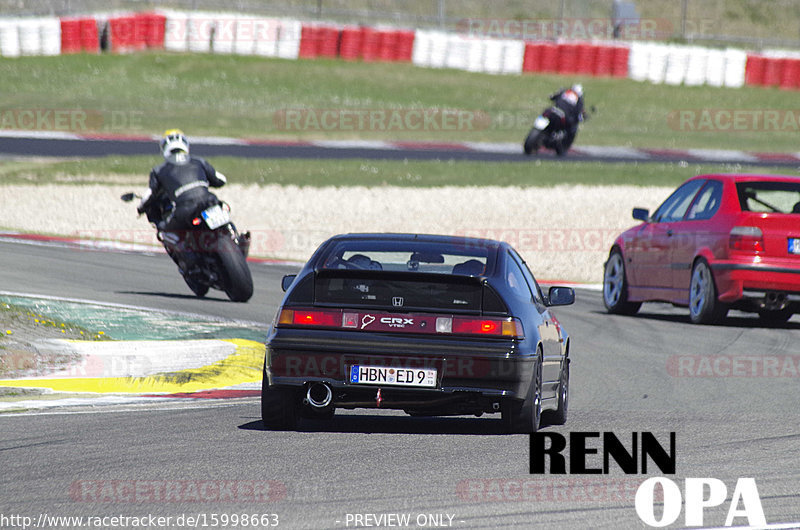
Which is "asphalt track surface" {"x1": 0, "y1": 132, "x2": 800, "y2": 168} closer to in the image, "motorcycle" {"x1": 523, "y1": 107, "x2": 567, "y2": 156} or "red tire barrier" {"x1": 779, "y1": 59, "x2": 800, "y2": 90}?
"motorcycle" {"x1": 523, "y1": 107, "x2": 567, "y2": 156}

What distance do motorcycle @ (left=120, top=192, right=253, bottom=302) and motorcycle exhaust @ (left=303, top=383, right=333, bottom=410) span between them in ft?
19.5

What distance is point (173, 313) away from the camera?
13.3 m

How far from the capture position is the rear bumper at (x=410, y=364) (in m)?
7.82

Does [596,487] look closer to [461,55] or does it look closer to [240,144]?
[240,144]

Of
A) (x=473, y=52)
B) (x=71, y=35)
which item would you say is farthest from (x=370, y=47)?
(x=71, y=35)

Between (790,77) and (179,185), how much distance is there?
33122 mm

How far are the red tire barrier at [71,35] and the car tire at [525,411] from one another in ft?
112

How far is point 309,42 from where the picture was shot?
144 feet

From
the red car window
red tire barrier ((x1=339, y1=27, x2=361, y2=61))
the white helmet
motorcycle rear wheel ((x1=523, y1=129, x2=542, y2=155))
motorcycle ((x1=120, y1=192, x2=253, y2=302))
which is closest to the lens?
motorcycle ((x1=120, y1=192, x2=253, y2=302))

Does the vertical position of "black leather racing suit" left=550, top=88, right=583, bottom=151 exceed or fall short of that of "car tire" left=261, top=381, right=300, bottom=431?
it exceeds it

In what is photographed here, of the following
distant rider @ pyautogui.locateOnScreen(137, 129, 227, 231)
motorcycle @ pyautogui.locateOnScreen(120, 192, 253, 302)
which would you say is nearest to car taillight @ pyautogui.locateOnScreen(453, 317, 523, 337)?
motorcycle @ pyautogui.locateOnScreen(120, 192, 253, 302)

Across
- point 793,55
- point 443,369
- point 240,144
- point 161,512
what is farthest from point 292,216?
point 793,55

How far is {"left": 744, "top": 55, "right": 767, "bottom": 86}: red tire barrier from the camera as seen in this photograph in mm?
43875

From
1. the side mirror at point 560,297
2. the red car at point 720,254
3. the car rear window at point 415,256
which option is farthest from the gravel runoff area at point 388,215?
the car rear window at point 415,256
